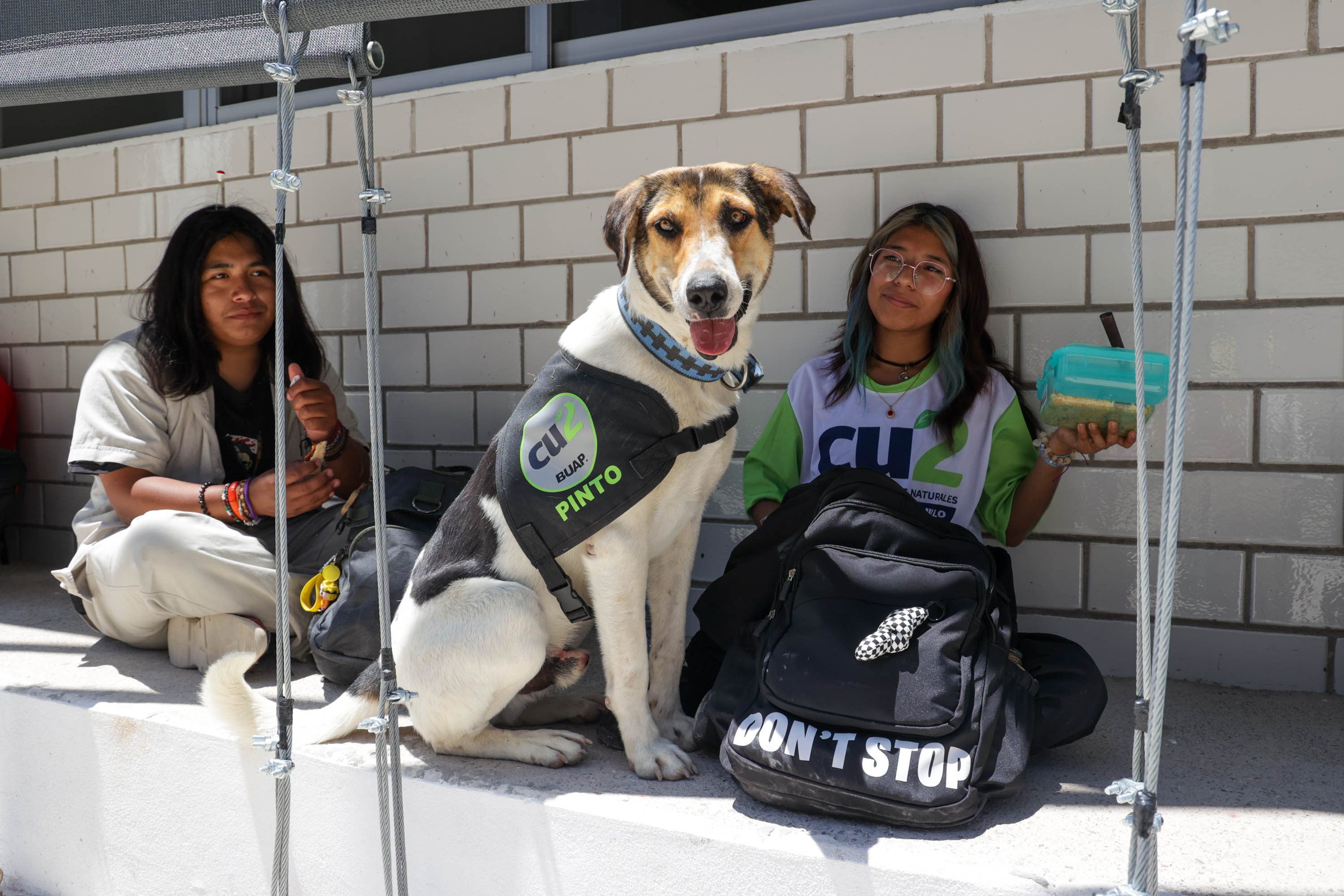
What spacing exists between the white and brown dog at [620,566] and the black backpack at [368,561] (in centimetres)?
34

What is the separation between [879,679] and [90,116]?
4.98 meters

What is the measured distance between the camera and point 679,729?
2.25 meters

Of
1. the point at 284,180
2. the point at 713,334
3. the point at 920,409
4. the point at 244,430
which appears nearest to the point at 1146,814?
the point at 713,334

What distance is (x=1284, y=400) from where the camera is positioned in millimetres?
2645

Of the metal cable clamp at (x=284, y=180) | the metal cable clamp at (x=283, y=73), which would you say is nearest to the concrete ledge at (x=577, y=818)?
the metal cable clamp at (x=284, y=180)

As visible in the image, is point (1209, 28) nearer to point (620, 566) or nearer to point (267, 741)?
point (620, 566)

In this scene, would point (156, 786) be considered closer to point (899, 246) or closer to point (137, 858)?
point (137, 858)

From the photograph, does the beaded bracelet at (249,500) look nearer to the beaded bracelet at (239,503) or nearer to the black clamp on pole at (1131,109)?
the beaded bracelet at (239,503)

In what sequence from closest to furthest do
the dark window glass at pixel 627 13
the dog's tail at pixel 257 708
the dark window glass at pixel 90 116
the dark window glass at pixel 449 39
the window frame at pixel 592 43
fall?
the dog's tail at pixel 257 708, the window frame at pixel 592 43, the dark window glass at pixel 627 13, the dark window glass at pixel 449 39, the dark window glass at pixel 90 116

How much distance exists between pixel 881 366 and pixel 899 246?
1.19 feet

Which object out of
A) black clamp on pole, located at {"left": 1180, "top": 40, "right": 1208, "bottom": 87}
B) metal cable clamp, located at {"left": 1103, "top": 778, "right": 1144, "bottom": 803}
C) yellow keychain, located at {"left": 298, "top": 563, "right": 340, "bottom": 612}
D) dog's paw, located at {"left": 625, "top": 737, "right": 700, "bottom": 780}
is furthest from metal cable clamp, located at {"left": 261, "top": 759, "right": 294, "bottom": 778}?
black clamp on pole, located at {"left": 1180, "top": 40, "right": 1208, "bottom": 87}

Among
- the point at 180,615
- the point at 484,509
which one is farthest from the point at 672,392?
the point at 180,615

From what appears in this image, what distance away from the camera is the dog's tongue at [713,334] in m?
1.98

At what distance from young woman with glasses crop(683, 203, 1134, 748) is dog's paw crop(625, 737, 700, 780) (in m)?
0.33
